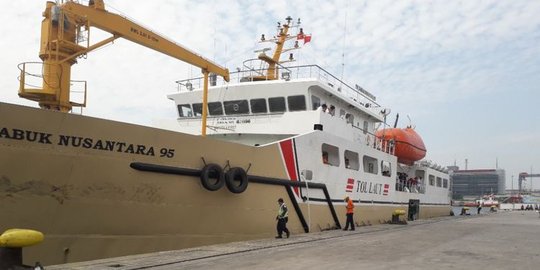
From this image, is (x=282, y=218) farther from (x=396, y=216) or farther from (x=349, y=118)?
(x=396, y=216)

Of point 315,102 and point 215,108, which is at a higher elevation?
point 315,102

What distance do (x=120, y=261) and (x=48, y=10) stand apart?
17.7 feet

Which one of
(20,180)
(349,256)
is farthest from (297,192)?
(20,180)

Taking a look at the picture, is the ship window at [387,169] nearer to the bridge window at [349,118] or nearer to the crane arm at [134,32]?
the bridge window at [349,118]

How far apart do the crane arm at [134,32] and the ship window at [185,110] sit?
278 centimetres

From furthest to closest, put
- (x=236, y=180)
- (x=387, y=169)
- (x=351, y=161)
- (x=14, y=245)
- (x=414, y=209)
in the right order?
(x=414, y=209) < (x=387, y=169) < (x=351, y=161) < (x=236, y=180) < (x=14, y=245)

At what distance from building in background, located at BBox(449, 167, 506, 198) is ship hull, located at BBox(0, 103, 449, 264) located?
119780 millimetres

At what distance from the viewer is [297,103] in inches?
569

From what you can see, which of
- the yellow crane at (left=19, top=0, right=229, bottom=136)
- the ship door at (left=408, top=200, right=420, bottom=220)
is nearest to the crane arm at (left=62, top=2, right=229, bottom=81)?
the yellow crane at (left=19, top=0, right=229, bottom=136)

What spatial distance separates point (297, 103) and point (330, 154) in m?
1.97

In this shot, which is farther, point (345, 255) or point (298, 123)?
point (298, 123)

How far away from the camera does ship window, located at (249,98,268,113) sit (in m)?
14.6

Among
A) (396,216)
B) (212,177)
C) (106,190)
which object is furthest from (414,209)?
(106,190)

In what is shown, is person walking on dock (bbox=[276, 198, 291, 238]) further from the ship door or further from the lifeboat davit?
the ship door
